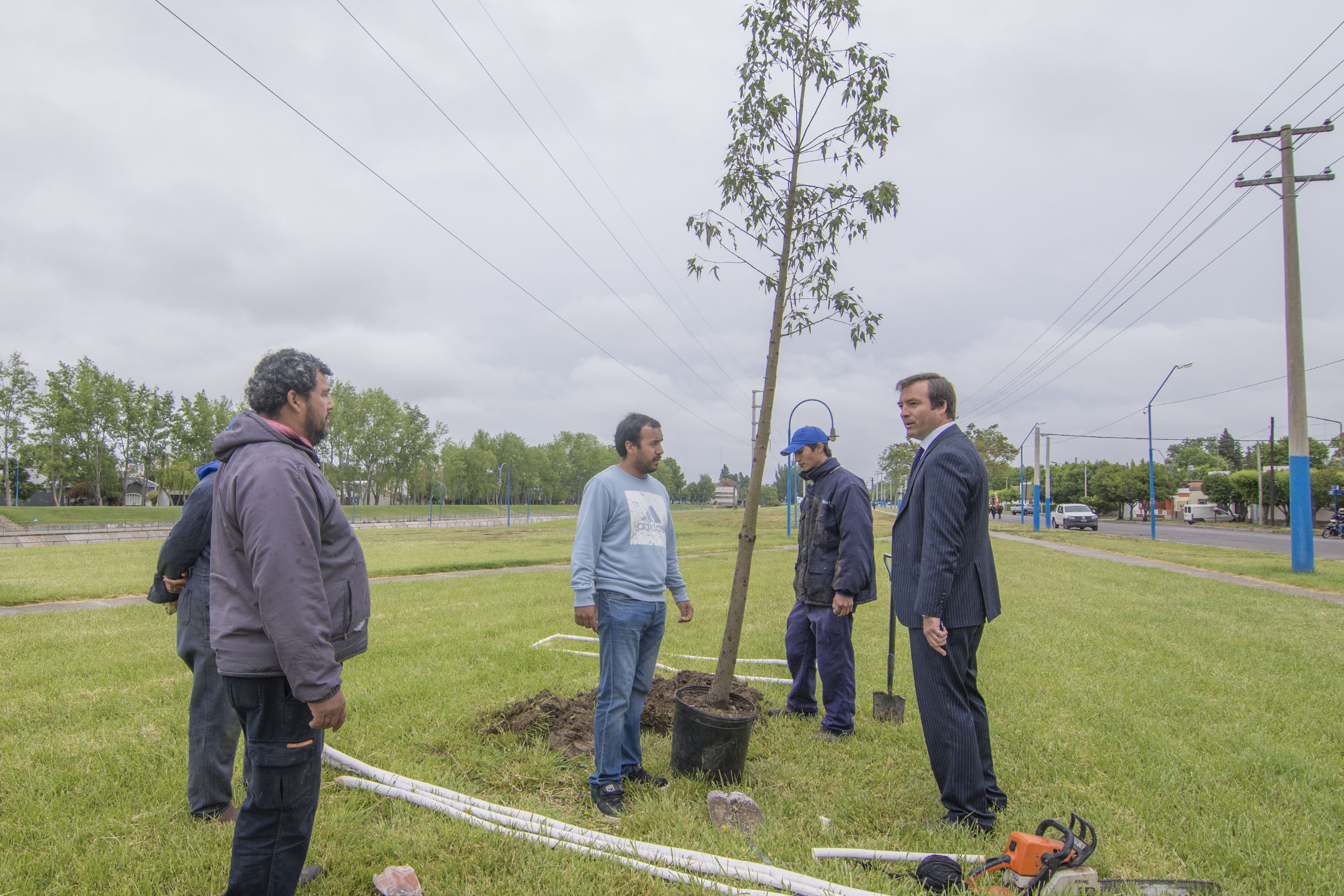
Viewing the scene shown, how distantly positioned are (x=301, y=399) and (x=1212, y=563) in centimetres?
2158

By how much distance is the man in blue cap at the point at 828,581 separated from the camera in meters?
4.65

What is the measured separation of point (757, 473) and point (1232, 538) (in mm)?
36878

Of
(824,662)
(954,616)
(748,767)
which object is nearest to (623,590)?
(748,767)

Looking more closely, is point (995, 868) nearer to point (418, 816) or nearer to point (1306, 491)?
point (418, 816)

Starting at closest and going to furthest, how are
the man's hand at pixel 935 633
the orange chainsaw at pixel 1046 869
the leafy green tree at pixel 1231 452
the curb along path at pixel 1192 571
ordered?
the orange chainsaw at pixel 1046 869
the man's hand at pixel 935 633
the curb along path at pixel 1192 571
the leafy green tree at pixel 1231 452

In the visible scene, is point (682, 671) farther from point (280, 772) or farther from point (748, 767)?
Result: point (280, 772)

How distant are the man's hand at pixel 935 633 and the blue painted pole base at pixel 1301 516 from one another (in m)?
16.1

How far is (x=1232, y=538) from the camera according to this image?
3122 cm

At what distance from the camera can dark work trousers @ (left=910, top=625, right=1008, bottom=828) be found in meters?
3.31

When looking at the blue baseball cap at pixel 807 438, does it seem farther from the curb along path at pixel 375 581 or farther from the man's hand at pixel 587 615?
the curb along path at pixel 375 581

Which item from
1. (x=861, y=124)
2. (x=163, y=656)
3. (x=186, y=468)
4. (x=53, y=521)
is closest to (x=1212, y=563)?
(x=861, y=124)

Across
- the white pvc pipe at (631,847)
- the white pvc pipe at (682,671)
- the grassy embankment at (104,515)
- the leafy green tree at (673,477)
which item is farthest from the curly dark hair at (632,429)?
the leafy green tree at (673,477)

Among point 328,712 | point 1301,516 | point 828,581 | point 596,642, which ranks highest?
point 1301,516

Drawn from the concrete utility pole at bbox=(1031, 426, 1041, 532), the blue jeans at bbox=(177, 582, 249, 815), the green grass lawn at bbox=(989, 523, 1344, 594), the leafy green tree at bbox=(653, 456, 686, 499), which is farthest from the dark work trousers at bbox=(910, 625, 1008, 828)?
the leafy green tree at bbox=(653, 456, 686, 499)
